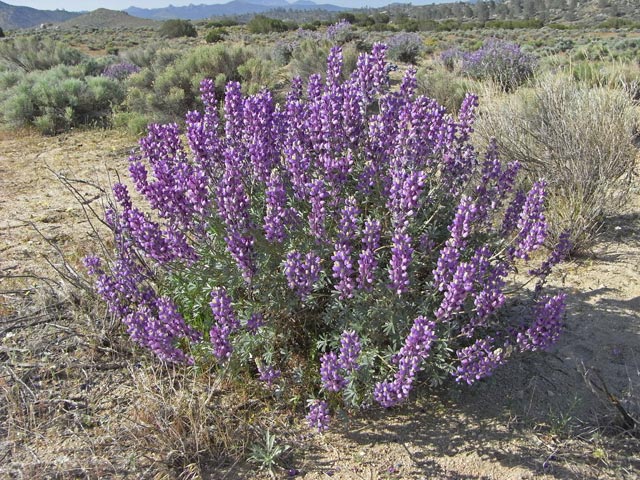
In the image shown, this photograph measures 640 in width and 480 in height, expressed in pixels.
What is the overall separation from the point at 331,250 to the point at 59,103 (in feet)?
27.2

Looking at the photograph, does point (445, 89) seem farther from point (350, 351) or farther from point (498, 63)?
point (350, 351)

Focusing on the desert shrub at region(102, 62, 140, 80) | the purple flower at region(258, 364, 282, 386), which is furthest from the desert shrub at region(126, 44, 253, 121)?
the purple flower at region(258, 364, 282, 386)

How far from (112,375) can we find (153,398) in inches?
25.9

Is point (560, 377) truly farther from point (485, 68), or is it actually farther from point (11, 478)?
point (485, 68)

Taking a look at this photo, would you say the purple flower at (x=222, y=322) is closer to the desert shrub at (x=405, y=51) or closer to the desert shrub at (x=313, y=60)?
the desert shrub at (x=313, y=60)

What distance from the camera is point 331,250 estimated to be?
8.12 ft

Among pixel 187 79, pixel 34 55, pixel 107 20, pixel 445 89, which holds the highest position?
pixel 107 20

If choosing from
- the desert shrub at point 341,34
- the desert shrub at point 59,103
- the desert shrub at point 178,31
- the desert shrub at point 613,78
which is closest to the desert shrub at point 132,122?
the desert shrub at point 59,103

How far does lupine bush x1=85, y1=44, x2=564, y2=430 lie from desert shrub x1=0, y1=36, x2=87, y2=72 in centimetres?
1362

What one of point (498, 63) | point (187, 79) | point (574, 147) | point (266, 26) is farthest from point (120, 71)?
point (266, 26)

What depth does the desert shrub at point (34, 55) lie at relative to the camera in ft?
47.9

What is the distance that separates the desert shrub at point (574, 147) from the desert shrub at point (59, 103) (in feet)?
22.5

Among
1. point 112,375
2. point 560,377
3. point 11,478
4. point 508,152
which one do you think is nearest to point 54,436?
point 11,478

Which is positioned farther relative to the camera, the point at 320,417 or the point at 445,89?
the point at 445,89
